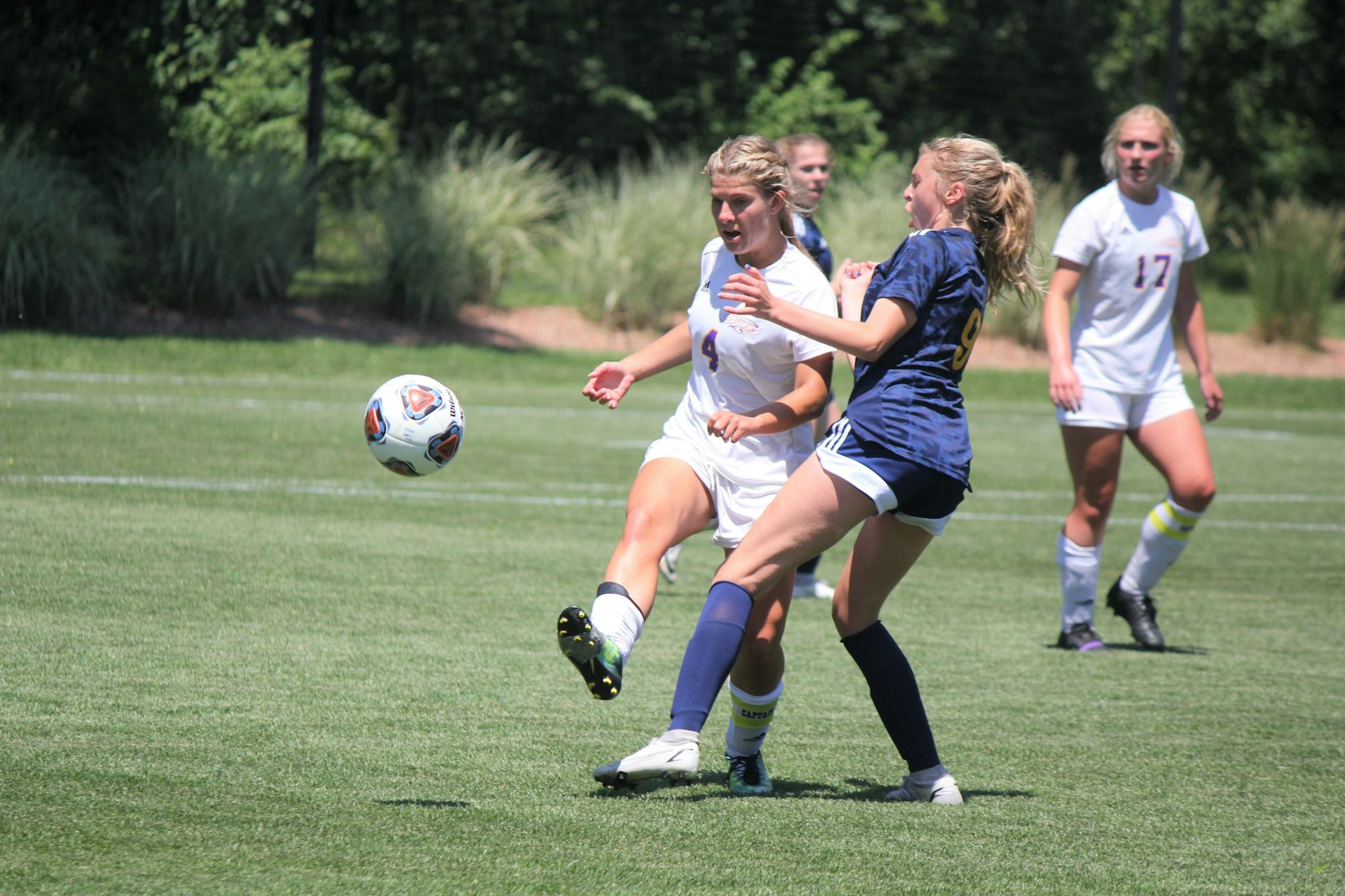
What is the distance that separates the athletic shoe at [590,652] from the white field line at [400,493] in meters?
5.98

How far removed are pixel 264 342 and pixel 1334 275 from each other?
15.5 metres

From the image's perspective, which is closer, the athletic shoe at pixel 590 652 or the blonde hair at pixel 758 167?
the athletic shoe at pixel 590 652

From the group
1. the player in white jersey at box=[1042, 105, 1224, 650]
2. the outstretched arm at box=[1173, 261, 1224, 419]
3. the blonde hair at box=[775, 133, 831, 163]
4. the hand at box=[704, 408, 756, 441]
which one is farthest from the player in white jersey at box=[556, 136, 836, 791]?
the blonde hair at box=[775, 133, 831, 163]

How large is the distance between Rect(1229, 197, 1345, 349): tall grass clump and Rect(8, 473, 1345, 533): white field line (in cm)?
1294

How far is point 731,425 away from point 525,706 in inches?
57.6

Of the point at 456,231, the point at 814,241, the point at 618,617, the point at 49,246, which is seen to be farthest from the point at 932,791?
the point at 456,231

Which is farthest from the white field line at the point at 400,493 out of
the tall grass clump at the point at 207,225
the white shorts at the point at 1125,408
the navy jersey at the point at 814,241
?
the tall grass clump at the point at 207,225

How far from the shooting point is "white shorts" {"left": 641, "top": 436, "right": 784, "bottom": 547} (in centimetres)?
450

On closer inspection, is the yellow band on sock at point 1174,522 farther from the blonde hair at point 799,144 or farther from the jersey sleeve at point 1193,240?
the blonde hair at point 799,144

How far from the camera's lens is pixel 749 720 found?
14.6ft

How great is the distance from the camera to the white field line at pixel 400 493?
9.34 m

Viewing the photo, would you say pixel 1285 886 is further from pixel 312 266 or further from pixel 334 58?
pixel 334 58

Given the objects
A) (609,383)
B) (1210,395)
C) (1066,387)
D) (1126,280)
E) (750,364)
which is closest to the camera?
(750,364)

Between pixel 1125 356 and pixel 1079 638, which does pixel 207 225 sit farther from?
pixel 1079 638
